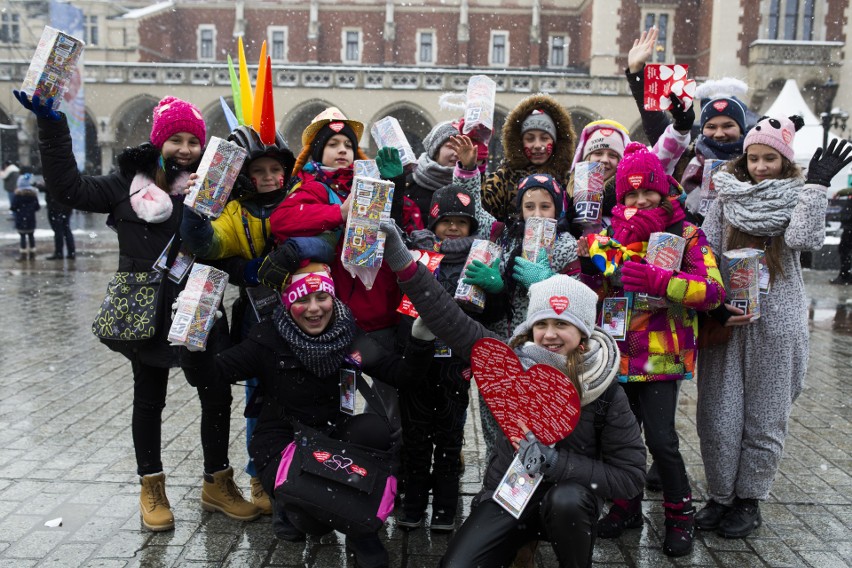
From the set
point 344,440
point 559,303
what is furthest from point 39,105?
point 559,303

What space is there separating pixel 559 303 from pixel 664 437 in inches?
37.8

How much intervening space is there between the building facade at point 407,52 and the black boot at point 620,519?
91.6 ft

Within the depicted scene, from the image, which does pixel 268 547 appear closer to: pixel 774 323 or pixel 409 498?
pixel 409 498

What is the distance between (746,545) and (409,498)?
5.15 feet

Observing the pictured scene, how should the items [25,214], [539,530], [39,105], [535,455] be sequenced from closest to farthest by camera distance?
[535,455] → [539,530] → [39,105] → [25,214]

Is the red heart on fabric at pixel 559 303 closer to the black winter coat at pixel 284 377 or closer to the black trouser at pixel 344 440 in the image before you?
the black winter coat at pixel 284 377

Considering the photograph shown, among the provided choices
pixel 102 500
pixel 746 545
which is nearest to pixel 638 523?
pixel 746 545

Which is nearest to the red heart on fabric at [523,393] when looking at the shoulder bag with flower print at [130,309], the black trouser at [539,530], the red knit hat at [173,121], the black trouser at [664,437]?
the black trouser at [539,530]

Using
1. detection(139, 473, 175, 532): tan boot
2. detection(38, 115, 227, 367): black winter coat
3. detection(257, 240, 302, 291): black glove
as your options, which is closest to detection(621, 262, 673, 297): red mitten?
detection(257, 240, 302, 291): black glove

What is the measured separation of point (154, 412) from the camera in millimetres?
3580

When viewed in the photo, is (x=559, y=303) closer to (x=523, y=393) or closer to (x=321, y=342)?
(x=523, y=393)

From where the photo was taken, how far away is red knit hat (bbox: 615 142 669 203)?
133 inches

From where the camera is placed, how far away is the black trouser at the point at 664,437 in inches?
134

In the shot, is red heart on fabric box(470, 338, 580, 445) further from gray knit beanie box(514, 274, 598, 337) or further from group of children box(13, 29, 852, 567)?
gray knit beanie box(514, 274, 598, 337)
